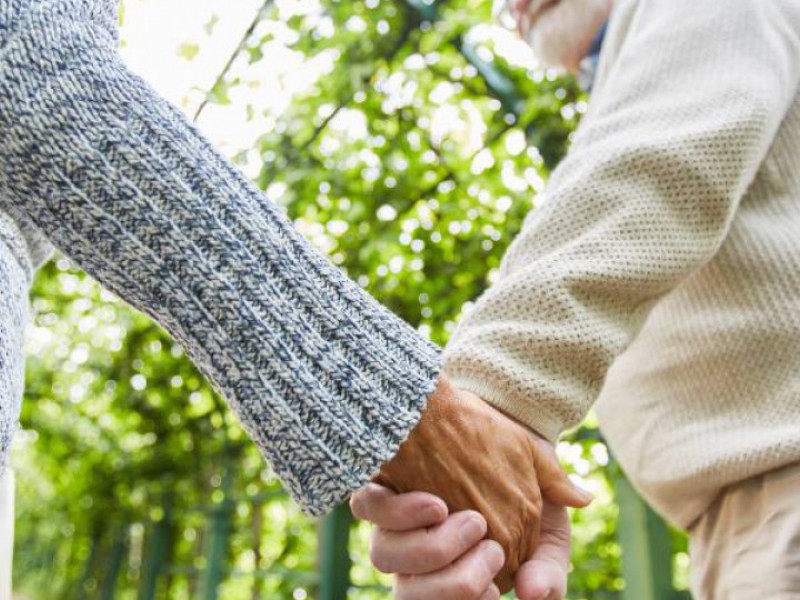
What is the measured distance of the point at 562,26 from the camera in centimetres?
157

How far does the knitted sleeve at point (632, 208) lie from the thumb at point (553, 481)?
0.02 m

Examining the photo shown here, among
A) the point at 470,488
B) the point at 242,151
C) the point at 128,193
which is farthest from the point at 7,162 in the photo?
the point at 242,151

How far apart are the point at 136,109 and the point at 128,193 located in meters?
0.09

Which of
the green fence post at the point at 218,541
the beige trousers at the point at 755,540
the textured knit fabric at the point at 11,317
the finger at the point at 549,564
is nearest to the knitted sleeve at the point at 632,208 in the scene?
the finger at the point at 549,564

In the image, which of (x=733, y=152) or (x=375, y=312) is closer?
(x=375, y=312)

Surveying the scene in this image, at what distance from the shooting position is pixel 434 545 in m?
0.97

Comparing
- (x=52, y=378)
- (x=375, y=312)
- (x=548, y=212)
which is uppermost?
(x=375, y=312)

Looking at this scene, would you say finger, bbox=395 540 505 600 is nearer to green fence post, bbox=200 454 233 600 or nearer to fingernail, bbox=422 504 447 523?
fingernail, bbox=422 504 447 523

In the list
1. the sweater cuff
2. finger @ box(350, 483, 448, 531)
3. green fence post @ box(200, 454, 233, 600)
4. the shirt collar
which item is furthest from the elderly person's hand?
green fence post @ box(200, 454, 233, 600)

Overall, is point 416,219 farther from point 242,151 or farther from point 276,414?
point 276,414

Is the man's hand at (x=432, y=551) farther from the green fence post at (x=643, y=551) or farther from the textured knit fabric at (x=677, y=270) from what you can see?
the green fence post at (x=643, y=551)

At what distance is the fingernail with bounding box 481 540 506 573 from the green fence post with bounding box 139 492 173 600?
16.7ft

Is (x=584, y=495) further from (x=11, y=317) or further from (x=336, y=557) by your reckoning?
(x=336, y=557)

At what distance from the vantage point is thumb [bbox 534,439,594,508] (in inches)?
42.2
